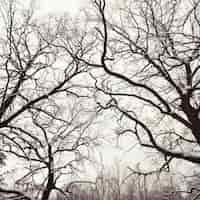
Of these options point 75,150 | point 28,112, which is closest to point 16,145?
point 28,112

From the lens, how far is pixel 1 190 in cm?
887

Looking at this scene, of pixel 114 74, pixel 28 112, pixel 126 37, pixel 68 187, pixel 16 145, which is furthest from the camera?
pixel 68 187

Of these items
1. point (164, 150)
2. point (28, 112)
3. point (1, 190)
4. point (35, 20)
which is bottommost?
point (1, 190)

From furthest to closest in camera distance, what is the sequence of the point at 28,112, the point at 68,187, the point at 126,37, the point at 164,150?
the point at 68,187
the point at 28,112
the point at 126,37
the point at 164,150

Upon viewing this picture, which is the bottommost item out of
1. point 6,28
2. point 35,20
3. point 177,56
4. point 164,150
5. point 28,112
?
point 164,150

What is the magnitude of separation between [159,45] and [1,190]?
6681mm

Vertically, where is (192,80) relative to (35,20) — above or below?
below

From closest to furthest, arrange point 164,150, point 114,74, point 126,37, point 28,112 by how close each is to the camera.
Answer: point 164,150
point 114,74
point 126,37
point 28,112

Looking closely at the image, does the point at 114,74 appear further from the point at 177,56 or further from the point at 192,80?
the point at 192,80

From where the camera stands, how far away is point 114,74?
27.8 ft

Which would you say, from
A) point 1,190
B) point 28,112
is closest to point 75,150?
point 28,112

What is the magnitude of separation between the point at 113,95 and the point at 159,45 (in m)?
2.07

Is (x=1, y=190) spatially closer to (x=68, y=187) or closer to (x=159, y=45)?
(x=68, y=187)

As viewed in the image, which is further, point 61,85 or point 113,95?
point 61,85
